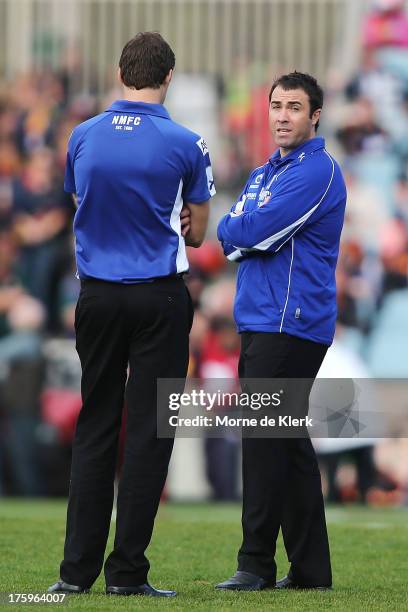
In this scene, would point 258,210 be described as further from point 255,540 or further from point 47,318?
point 47,318

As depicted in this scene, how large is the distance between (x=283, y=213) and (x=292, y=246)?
0.15 m

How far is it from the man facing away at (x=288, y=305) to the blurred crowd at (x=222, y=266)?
251 inches

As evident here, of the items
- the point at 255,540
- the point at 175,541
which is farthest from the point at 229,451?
the point at 255,540

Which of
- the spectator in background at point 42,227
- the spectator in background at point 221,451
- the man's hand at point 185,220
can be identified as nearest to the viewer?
the man's hand at point 185,220

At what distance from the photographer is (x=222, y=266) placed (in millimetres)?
15445

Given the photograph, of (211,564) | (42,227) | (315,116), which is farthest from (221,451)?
(315,116)

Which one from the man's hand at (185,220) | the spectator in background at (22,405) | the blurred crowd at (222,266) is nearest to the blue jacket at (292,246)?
the man's hand at (185,220)

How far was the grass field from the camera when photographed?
17.6 feet

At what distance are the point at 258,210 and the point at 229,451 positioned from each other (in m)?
7.68

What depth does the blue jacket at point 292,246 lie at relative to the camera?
228 inches

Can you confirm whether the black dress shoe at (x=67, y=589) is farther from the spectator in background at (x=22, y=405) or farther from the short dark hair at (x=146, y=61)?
the spectator in background at (x=22, y=405)

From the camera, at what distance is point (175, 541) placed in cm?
799

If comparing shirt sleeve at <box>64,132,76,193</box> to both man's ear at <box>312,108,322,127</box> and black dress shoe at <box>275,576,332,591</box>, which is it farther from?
black dress shoe at <box>275,576,332,591</box>

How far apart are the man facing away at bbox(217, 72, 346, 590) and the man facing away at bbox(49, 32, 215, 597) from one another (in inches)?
15.5
